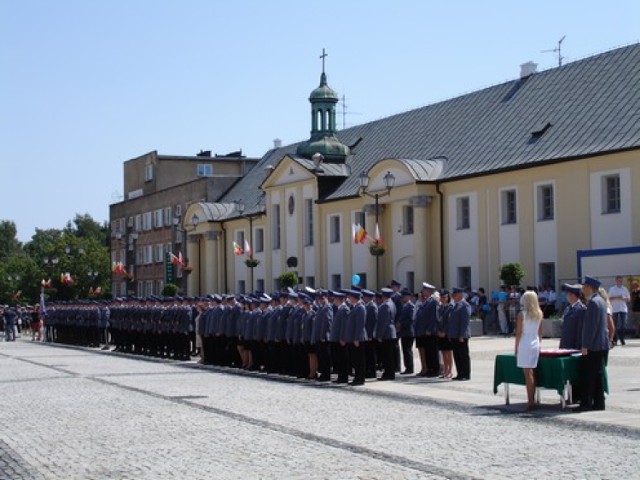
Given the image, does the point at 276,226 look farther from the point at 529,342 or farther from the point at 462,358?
the point at 529,342

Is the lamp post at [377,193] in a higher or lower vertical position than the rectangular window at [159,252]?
higher

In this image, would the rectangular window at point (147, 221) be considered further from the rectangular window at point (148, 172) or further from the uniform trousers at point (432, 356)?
the uniform trousers at point (432, 356)

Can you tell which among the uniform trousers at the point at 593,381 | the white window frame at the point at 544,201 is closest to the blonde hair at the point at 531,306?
the uniform trousers at the point at 593,381

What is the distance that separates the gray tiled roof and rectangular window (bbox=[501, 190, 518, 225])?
108 centimetres

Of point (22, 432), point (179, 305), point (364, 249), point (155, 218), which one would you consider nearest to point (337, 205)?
point (364, 249)

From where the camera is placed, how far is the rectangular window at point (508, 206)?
43575mm

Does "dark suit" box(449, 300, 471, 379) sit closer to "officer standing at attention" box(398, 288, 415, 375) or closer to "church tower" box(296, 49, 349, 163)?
"officer standing at attention" box(398, 288, 415, 375)

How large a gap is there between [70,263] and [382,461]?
9067cm

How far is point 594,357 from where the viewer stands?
16.0m

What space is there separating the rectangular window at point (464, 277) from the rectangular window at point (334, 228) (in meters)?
10.2

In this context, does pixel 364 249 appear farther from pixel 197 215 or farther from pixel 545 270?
pixel 197 215

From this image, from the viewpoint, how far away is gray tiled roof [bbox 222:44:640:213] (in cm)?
4022

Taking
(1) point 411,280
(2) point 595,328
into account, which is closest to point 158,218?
(1) point 411,280

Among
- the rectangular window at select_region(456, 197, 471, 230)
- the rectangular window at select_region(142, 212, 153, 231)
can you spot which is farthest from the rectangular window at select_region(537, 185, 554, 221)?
the rectangular window at select_region(142, 212, 153, 231)
